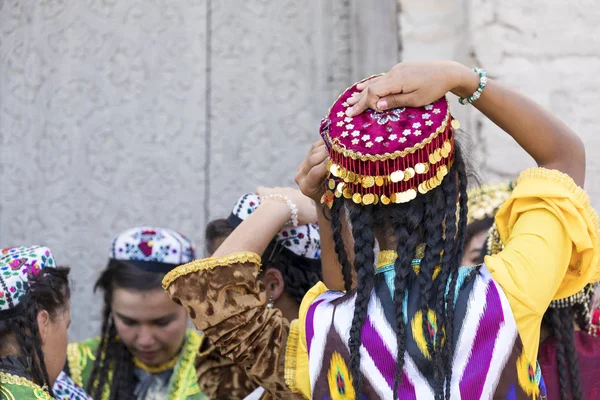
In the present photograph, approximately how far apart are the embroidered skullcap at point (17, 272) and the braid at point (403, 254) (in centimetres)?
120

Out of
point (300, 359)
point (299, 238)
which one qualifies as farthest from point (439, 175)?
point (299, 238)

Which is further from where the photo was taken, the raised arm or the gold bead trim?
the raised arm

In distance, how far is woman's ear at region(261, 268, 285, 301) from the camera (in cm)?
253

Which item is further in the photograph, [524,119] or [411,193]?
[524,119]

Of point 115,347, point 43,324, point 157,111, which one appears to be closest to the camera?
point 43,324

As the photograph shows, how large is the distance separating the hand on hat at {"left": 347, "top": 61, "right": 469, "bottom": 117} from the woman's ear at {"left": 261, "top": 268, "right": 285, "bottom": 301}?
0.92 meters

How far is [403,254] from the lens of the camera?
5.53 ft

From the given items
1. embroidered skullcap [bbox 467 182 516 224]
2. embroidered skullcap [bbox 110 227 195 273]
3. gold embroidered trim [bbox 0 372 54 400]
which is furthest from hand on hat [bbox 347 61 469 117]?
embroidered skullcap [bbox 110 227 195 273]

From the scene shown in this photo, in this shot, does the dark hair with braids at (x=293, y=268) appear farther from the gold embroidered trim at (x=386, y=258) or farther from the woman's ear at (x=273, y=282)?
the gold embroidered trim at (x=386, y=258)

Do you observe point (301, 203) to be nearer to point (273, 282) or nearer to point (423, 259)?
point (273, 282)

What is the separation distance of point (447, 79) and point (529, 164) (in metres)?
1.84

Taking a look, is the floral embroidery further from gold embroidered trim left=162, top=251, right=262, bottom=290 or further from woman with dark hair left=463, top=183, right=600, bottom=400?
gold embroidered trim left=162, top=251, right=262, bottom=290

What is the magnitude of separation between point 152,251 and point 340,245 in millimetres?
1434

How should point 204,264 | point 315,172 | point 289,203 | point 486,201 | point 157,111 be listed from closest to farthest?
point 315,172 → point 204,264 → point 289,203 → point 486,201 → point 157,111
